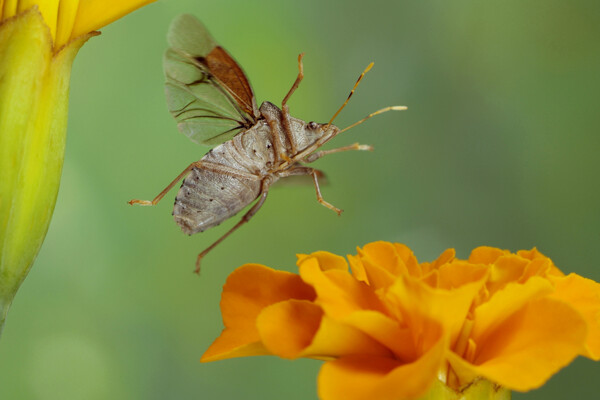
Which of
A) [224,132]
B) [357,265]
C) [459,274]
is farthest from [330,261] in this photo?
[224,132]

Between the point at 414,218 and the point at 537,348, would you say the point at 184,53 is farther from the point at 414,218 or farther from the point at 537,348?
the point at 414,218

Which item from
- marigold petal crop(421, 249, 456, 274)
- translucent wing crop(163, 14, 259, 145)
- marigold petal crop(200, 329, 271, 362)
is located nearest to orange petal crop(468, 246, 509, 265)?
marigold petal crop(421, 249, 456, 274)

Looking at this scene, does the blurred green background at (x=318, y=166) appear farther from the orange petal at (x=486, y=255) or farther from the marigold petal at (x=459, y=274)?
the marigold petal at (x=459, y=274)

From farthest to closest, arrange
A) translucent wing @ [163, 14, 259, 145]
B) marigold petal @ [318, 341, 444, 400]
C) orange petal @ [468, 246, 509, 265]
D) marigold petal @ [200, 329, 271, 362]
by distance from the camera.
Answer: translucent wing @ [163, 14, 259, 145] < orange petal @ [468, 246, 509, 265] < marigold petal @ [200, 329, 271, 362] < marigold petal @ [318, 341, 444, 400]

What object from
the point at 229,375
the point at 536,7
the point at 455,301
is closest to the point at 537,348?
the point at 455,301

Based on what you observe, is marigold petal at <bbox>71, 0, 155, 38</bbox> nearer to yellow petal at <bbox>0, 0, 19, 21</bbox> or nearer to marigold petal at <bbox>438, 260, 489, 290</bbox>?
yellow petal at <bbox>0, 0, 19, 21</bbox>

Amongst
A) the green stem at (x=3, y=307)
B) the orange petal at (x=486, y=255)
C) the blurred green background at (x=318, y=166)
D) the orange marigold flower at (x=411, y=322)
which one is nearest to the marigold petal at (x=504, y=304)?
the orange marigold flower at (x=411, y=322)
